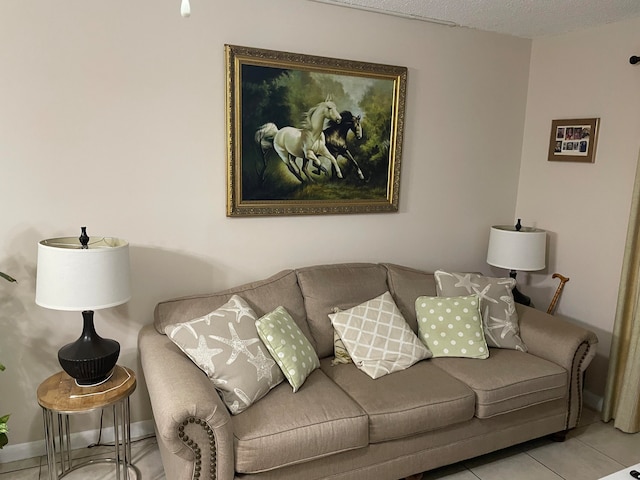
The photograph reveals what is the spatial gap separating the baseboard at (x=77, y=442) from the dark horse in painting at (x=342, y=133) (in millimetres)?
1786

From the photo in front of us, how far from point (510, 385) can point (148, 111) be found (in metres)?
2.31

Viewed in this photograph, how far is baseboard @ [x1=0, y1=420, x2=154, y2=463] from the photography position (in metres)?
2.51

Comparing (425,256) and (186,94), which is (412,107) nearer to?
(425,256)

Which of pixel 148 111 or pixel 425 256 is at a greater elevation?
pixel 148 111

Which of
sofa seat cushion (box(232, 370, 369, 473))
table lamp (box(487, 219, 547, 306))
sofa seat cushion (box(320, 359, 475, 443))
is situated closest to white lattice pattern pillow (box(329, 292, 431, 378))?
sofa seat cushion (box(320, 359, 475, 443))

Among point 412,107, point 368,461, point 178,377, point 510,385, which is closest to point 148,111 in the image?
point 178,377

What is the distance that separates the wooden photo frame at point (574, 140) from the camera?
3.21 metres

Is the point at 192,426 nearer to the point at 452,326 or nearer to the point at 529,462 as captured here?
the point at 452,326

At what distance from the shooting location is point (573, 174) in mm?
3348

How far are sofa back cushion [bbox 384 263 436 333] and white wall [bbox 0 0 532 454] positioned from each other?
251mm

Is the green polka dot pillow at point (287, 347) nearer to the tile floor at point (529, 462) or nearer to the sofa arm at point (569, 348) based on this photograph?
the tile floor at point (529, 462)

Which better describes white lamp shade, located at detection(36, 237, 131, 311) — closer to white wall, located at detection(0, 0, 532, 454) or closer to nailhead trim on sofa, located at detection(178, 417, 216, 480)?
white wall, located at detection(0, 0, 532, 454)

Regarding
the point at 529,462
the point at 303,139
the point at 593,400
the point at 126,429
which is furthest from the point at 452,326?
the point at 126,429

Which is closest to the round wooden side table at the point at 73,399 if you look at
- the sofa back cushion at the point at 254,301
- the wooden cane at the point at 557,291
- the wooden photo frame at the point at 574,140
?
the sofa back cushion at the point at 254,301
